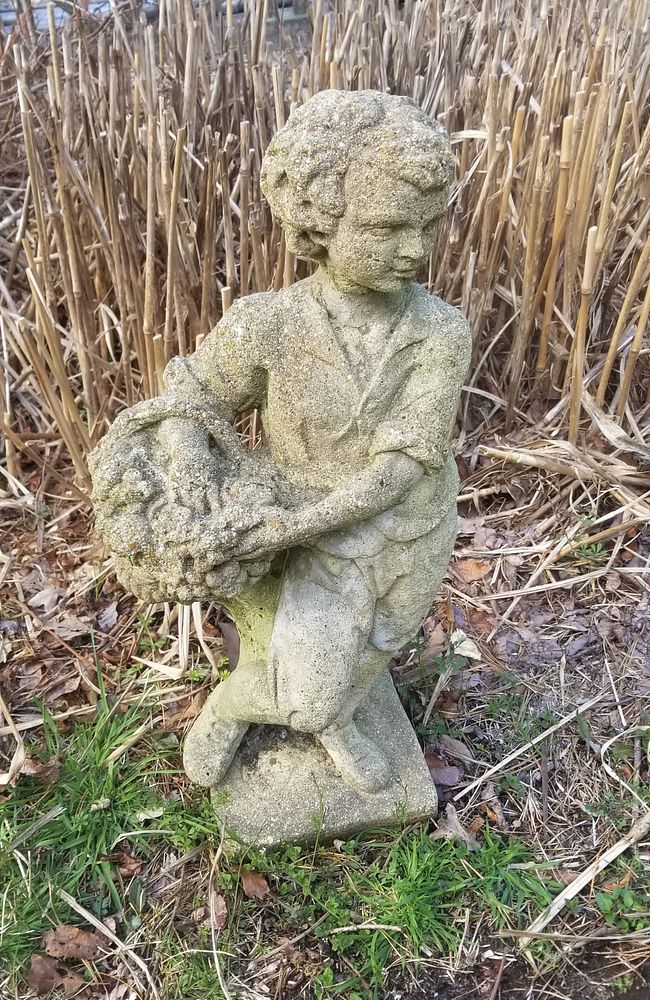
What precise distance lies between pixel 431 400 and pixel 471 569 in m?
1.41

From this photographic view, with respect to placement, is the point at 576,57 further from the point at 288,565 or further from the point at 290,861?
the point at 290,861

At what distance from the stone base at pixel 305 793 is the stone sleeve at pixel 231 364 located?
87 cm

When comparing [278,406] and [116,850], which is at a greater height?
[278,406]

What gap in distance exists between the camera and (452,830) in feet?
6.52

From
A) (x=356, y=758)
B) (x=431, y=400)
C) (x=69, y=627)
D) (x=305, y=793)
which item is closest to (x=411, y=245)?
(x=431, y=400)

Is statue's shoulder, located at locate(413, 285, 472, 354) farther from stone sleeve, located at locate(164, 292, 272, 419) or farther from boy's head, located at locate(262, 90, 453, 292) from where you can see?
stone sleeve, located at locate(164, 292, 272, 419)

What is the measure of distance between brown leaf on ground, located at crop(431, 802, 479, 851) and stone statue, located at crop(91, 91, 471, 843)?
0.36 m

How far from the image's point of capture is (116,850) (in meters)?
1.97

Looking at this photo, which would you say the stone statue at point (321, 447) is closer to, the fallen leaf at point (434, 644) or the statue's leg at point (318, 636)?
the statue's leg at point (318, 636)

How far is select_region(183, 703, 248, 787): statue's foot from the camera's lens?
1.87 m

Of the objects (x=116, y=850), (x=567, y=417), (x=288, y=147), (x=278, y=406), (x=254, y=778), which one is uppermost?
(x=288, y=147)

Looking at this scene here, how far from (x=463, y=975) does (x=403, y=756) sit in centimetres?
49

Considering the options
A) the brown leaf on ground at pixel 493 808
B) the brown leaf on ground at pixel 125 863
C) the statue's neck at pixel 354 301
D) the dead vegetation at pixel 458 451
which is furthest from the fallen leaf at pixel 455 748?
the statue's neck at pixel 354 301

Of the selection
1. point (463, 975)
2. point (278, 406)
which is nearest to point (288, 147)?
point (278, 406)
